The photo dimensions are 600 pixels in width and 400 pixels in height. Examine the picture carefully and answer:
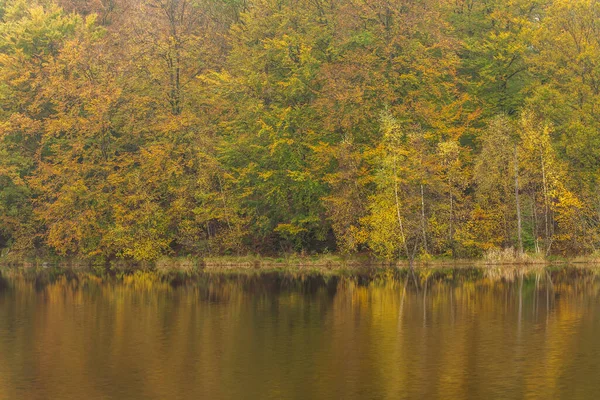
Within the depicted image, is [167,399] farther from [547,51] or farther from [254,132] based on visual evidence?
[547,51]

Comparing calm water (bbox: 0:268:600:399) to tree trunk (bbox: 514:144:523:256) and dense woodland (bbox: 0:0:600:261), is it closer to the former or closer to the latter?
tree trunk (bbox: 514:144:523:256)

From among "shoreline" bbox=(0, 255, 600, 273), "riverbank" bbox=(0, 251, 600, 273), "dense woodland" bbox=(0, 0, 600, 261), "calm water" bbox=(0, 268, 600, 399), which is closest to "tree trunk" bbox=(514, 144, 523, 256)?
"dense woodland" bbox=(0, 0, 600, 261)

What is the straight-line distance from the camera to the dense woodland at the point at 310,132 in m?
54.4

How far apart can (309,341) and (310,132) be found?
34.9 m

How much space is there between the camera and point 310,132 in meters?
58.4

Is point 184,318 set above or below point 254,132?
below

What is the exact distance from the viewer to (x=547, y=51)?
59.3 metres

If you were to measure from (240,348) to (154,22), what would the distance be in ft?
144

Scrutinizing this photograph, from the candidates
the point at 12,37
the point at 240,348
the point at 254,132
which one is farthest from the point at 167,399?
the point at 12,37

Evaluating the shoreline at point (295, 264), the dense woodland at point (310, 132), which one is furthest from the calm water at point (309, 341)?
the dense woodland at point (310, 132)

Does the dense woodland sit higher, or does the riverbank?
the dense woodland

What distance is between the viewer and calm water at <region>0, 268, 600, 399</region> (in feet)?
60.6

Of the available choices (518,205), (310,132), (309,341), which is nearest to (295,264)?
(310,132)

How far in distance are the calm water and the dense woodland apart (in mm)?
12681
